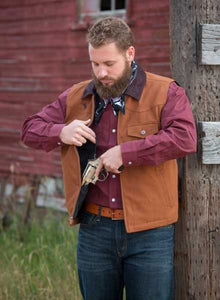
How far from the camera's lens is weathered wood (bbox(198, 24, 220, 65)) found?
3270 mm

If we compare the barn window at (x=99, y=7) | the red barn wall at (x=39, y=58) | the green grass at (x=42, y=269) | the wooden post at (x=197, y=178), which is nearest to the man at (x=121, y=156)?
the wooden post at (x=197, y=178)

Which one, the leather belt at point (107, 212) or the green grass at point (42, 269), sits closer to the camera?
the leather belt at point (107, 212)

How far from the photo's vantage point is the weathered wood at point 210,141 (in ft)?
10.9

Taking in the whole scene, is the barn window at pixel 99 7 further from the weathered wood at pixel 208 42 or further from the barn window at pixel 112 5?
the weathered wood at pixel 208 42

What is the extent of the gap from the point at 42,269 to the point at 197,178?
2139 millimetres

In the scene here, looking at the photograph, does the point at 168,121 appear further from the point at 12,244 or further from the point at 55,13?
the point at 55,13

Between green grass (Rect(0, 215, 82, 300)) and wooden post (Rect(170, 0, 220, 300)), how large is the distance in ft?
4.12

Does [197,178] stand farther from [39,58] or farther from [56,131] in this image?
[39,58]

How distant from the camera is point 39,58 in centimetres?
902

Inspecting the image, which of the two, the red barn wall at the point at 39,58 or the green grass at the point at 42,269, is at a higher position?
the red barn wall at the point at 39,58

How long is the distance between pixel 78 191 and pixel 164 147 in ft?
1.91

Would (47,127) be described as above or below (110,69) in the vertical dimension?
below

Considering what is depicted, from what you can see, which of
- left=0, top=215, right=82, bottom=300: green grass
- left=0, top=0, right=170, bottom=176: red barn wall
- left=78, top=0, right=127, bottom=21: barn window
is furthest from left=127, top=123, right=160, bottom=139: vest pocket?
left=78, top=0, right=127, bottom=21: barn window

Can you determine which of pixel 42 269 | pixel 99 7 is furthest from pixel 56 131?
pixel 99 7
